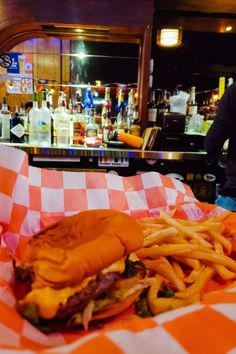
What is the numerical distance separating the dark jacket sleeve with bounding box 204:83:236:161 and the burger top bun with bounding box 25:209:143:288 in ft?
4.67

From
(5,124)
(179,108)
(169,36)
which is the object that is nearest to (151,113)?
(179,108)

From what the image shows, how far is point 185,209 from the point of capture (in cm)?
175

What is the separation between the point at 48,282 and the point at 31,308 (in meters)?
0.07

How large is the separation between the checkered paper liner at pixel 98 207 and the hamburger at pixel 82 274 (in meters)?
0.04

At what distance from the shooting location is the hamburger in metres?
0.89

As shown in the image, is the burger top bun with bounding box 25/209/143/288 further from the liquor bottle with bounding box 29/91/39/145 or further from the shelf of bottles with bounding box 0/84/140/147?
the liquor bottle with bounding box 29/91/39/145

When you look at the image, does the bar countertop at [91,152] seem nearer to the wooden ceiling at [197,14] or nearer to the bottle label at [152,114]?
the bottle label at [152,114]

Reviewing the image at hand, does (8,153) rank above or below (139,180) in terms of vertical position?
above

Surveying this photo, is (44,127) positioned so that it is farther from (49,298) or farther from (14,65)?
(49,298)

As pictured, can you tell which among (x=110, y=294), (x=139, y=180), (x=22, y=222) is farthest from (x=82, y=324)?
(x=139, y=180)

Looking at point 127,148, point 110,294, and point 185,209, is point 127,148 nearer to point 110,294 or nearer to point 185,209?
point 185,209

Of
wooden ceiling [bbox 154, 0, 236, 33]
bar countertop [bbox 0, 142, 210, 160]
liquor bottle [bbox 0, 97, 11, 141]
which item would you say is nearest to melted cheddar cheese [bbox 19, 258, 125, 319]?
bar countertop [bbox 0, 142, 210, 160]

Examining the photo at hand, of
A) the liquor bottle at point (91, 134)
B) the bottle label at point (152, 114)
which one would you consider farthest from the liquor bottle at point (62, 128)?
the bottle label at point (152, 114)

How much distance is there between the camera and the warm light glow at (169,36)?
4262 mm
